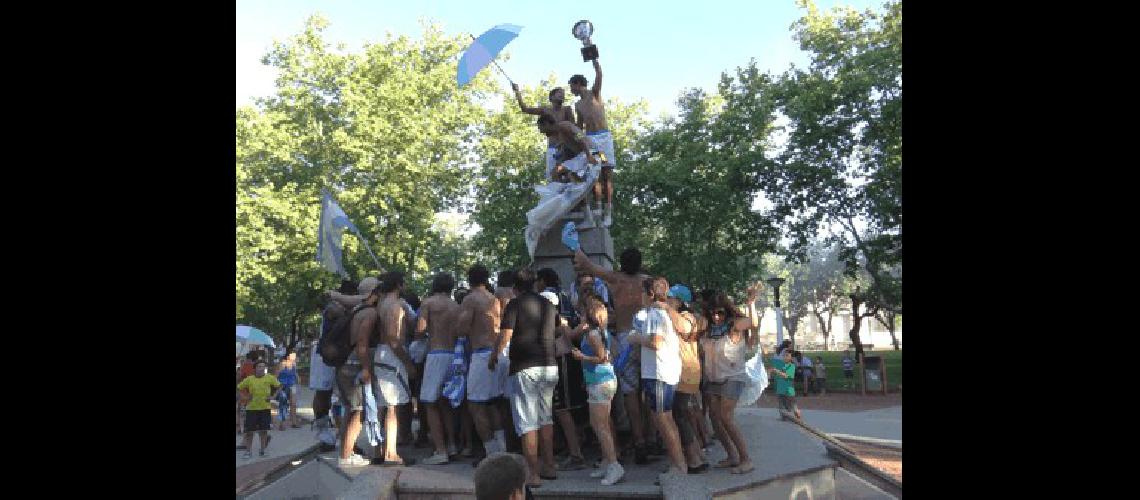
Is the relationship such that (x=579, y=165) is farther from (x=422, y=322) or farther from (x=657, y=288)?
(x=657, y=288)

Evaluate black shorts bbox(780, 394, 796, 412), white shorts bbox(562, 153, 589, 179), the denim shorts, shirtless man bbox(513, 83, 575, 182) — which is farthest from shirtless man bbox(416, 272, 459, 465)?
black shorts bbox(780, 394, 796, 412)

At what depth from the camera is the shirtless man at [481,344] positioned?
262 inches

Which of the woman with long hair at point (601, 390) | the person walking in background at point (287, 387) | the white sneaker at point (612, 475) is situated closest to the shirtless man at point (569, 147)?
the woman with long hair at point (601, 390)

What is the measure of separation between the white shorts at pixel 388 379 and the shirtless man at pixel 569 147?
11.2 ft

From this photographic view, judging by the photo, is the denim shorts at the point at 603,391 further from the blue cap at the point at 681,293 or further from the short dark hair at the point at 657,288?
the blue cap at the point at 681,293

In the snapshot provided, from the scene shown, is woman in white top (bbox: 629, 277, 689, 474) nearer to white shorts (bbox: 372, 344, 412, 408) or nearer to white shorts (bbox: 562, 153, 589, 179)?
white shorts (bbox: 372, 344, 412, 408)

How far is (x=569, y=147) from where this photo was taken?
30.4 feet

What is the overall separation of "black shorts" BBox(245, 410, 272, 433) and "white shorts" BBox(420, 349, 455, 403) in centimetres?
678

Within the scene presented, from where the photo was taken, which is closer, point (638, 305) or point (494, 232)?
point (638, 305)

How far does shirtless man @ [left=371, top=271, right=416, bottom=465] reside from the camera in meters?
6.94
